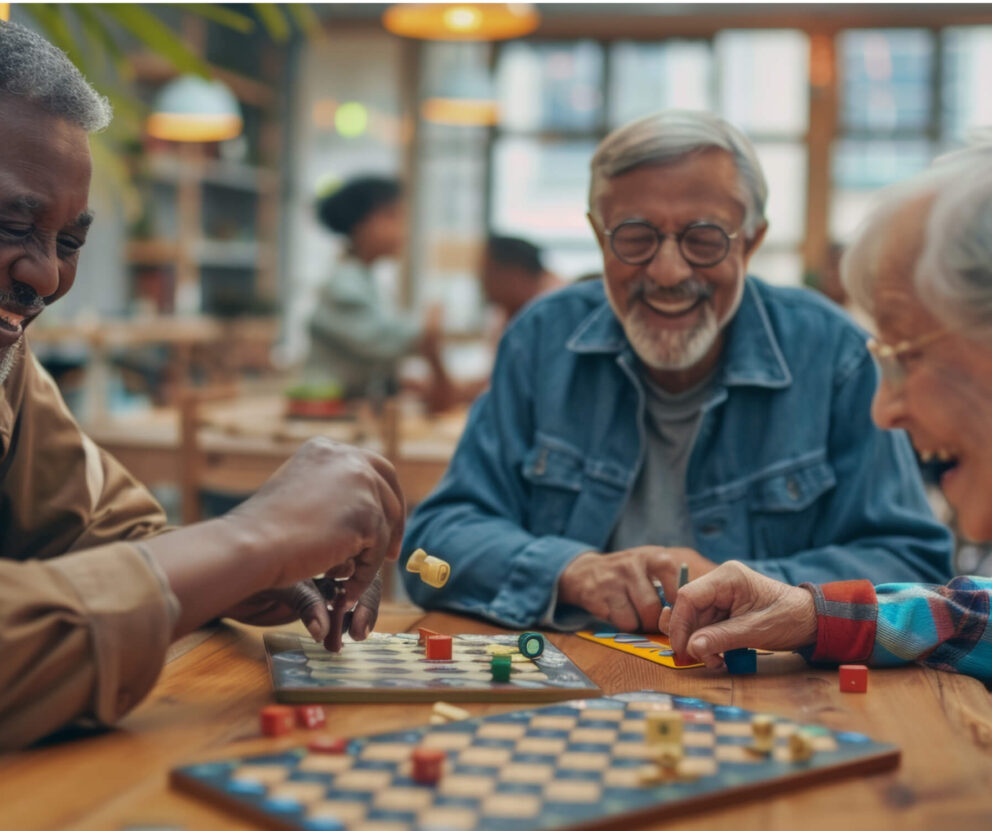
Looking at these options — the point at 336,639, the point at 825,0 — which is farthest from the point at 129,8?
the point at 825,0

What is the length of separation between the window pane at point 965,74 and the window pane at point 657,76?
6.13 ft

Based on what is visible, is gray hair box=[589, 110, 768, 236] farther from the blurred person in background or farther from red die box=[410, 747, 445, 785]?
the blurred person in background

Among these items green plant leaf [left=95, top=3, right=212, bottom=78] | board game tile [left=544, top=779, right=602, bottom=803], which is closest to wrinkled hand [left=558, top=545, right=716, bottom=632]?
board game tile [left=544, top=779, right=602, bottom=803]

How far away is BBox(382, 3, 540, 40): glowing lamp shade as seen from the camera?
4449 mm

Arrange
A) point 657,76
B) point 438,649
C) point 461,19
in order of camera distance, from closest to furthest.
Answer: point 438,649, point 461,19, point 657,76

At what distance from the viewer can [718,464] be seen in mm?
1895

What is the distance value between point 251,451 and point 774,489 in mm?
1716

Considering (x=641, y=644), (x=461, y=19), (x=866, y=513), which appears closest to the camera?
(x=641, y=644)

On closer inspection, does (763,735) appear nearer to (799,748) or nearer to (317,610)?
(799,748)

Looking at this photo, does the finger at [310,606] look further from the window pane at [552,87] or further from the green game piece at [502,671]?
the window pane at [552,87]

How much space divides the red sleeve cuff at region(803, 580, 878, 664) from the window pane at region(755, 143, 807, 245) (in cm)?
858

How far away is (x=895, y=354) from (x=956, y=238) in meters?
0.15

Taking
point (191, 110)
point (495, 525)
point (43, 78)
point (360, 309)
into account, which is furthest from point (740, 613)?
point (191, 110)

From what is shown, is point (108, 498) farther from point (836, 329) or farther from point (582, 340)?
point (836, 329)
